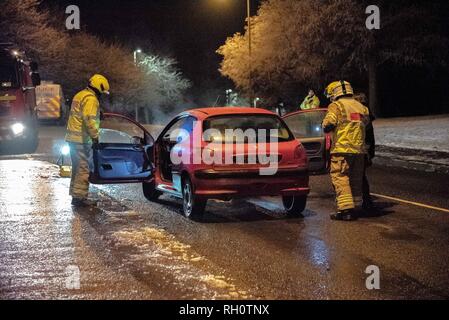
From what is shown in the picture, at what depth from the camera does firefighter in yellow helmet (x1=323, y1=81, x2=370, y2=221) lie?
823 cm

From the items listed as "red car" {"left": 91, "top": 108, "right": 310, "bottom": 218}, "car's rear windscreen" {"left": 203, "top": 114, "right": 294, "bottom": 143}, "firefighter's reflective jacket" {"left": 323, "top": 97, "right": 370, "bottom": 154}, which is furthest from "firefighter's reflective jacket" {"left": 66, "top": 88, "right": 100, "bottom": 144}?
"firefighter's reflective jacket" {"left": 323, "top": 97, "right": 370, "bottom": 154}

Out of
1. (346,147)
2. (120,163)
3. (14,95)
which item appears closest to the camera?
(346,147)

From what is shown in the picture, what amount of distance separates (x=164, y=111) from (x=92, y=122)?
6030 centimetres

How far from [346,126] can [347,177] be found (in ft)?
2.20

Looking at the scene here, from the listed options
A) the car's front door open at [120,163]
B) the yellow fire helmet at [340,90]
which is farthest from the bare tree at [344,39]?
the yellow fire helmet at [340,90]

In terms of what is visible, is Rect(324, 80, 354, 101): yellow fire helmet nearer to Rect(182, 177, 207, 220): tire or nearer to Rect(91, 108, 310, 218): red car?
Rect(91, 108, 310, 218): red car

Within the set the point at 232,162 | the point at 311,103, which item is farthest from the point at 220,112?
the point at 311,103

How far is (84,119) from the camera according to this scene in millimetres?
9297

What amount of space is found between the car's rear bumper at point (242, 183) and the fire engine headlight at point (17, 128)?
36.0ft

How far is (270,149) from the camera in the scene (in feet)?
26.8

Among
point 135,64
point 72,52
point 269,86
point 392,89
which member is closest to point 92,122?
point 269,86

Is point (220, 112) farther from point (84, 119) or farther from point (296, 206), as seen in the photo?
point (84, 119)

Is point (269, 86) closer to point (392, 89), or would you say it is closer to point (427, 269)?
point (392, 89)
